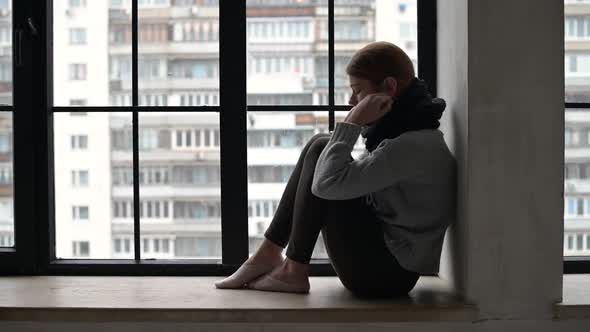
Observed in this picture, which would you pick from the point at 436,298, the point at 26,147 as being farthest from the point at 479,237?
the point at 26,147

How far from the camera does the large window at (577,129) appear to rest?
273 centimetres

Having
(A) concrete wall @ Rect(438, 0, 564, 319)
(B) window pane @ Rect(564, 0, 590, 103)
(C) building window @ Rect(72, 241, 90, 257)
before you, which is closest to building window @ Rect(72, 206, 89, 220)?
(C) building window @ Rect(72, 241, 90, 257)

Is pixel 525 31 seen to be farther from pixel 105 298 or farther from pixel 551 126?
pixel 105 298

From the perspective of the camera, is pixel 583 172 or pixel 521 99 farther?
pixel 583 172

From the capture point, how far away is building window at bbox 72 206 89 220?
2.90 metres

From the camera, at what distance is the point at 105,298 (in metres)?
2.31

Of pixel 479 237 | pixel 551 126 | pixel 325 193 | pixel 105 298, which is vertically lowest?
pixel 105 298

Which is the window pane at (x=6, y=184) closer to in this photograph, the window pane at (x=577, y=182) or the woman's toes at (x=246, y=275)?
the woman's toes at (x=246, y=275)

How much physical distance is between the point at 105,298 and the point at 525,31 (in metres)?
1.55

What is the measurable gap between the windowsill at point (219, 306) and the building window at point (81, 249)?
40 centimetres

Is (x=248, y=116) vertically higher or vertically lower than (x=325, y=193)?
higher

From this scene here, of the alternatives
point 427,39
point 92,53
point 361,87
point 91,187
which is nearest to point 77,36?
point 92,53

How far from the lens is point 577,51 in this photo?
274cm

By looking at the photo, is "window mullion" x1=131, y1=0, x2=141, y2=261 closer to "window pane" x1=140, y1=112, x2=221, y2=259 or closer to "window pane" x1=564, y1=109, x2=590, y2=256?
"window pane" x1=140, y1=112, x2=221, y2=259
